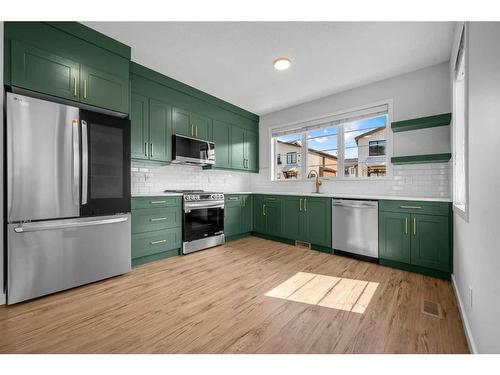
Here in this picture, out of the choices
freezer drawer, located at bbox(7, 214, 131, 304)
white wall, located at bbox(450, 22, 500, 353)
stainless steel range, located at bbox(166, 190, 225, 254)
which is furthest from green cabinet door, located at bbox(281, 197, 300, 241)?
freezer drawer, located at bbox(7, 214, 131, 304)

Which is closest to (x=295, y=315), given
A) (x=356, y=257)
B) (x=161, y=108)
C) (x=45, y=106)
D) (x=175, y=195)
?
(x=356, y=257)

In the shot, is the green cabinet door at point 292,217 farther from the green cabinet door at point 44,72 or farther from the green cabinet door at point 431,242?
the green cabinet door at point 44,72

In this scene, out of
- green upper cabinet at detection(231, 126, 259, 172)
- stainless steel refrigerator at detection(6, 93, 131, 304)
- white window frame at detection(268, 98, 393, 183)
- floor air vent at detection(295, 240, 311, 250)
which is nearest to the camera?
stainless steel refrigerator at detection(6, 93, 131, 304)

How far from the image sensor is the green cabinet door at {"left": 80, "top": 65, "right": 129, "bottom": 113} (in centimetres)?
237

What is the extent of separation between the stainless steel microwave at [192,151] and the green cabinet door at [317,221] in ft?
5.91

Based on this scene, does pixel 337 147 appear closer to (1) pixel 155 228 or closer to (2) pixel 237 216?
(2) pixel 237 216

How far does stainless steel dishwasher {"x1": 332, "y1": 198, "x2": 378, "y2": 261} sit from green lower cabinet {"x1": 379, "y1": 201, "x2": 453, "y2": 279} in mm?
98

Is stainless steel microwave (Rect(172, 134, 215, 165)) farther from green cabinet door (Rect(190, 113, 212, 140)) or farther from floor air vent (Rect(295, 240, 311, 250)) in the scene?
floor air vent (Rect(295, 240, 311, 250))

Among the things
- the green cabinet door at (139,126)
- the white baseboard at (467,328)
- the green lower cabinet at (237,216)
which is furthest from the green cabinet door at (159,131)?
the white baseboard at (467,328)

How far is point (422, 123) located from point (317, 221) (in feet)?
6.27

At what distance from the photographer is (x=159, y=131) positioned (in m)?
3.34

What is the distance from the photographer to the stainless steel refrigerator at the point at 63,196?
195cm
